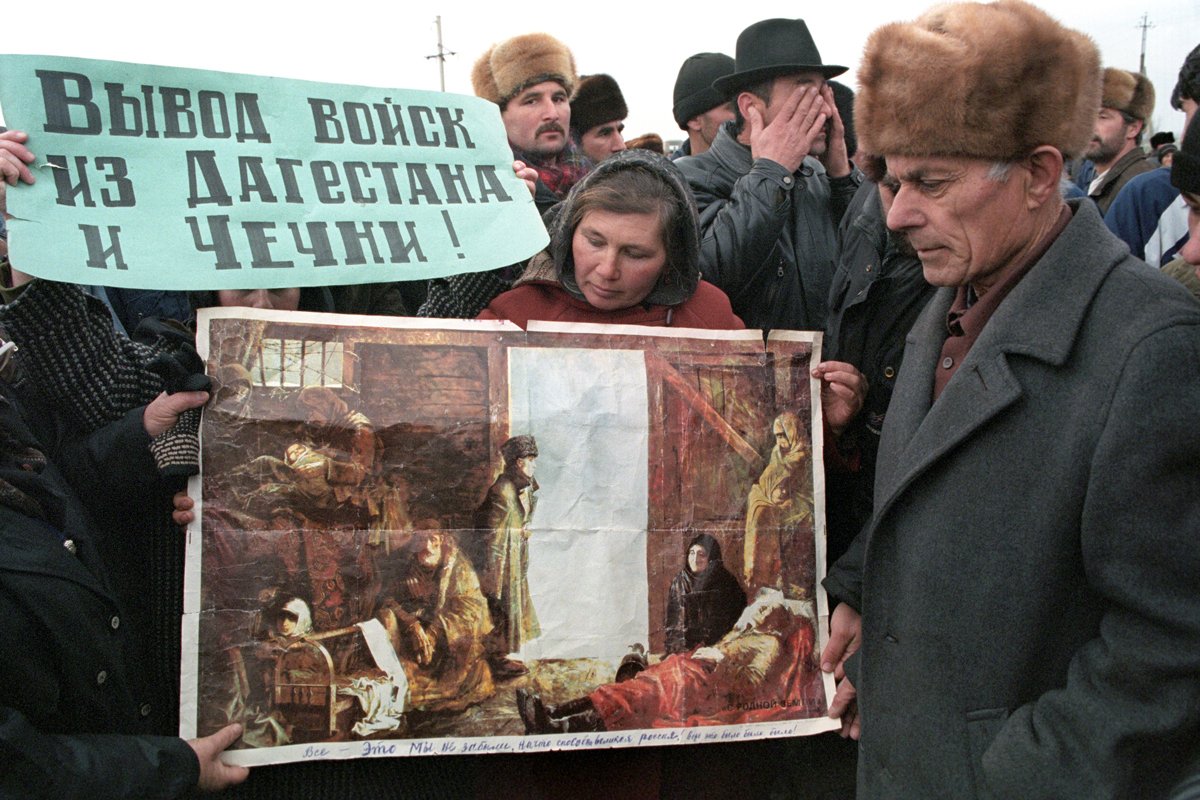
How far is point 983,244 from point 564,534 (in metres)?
1.11

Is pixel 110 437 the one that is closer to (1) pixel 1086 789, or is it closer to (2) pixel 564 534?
(2) pixel 564 534

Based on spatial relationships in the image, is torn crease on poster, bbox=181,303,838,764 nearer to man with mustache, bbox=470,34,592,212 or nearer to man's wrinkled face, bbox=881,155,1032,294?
man's wrinkled face, bbox=881,155,1032,294

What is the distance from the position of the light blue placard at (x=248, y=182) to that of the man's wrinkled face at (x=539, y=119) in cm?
151

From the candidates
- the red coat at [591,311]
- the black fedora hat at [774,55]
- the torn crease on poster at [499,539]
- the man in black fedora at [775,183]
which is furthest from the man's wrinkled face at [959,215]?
the black fedora hat at [774,55]

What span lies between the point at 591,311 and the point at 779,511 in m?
0.73

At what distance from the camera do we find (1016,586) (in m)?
1.66

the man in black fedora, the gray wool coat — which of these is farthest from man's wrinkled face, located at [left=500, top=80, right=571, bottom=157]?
the gray wool coat

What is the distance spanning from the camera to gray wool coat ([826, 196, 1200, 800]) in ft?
4.93

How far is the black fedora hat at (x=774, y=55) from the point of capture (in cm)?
329

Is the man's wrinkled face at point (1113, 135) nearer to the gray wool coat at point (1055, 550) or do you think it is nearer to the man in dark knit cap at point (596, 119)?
the man in dark knit cap at point (596, 119)

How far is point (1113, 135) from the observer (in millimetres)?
6715

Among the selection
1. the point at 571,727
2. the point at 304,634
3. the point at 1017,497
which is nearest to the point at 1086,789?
the point at 1017,497

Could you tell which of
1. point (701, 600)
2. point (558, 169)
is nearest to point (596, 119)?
point (558, 169)

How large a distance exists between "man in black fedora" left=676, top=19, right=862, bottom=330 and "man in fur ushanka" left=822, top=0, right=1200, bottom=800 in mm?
1072
